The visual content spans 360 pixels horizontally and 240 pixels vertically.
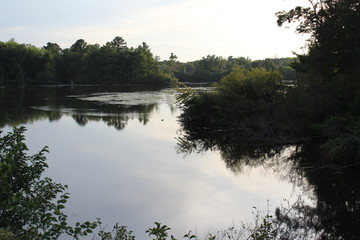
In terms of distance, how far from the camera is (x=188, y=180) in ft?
47.1

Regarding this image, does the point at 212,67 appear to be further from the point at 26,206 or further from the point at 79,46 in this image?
the point at 26,206

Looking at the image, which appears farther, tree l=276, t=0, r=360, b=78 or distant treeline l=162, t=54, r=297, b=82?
distant treeline l=162, t=54, r=297, b=82

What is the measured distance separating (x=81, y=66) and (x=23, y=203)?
308 feet

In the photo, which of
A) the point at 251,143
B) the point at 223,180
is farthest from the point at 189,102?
the point at 223,180

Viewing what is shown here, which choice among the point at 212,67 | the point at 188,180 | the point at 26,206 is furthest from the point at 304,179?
the point at 212,67

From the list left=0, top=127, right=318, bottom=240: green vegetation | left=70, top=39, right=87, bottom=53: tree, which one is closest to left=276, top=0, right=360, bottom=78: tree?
left=0, top=127, right=318, bottom=240: green vegetation

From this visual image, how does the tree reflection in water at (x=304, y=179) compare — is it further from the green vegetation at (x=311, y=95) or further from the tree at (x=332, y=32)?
the tree at (x=332, y=32)

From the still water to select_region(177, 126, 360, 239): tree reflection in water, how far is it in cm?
19

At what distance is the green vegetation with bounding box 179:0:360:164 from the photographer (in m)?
19.2

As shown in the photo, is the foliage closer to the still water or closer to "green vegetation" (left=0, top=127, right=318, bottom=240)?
"green vegetation" (left=0, top=127, right=318, bottom=240)

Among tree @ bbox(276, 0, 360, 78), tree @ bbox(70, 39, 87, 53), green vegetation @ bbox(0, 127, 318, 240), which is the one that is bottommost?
green vegetation @ bbox(0, 127, 318, 240)

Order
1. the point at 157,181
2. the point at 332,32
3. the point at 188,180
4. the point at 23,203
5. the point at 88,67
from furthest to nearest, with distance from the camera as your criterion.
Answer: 1. the point at 88,67
2. the point at 332,32
3. the point at 188,180
4. the point at 157,181
5. the point at 23,203

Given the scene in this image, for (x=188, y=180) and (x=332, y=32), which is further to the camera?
(x=332, y=32)

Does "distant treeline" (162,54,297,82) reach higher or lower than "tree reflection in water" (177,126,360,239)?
higher
